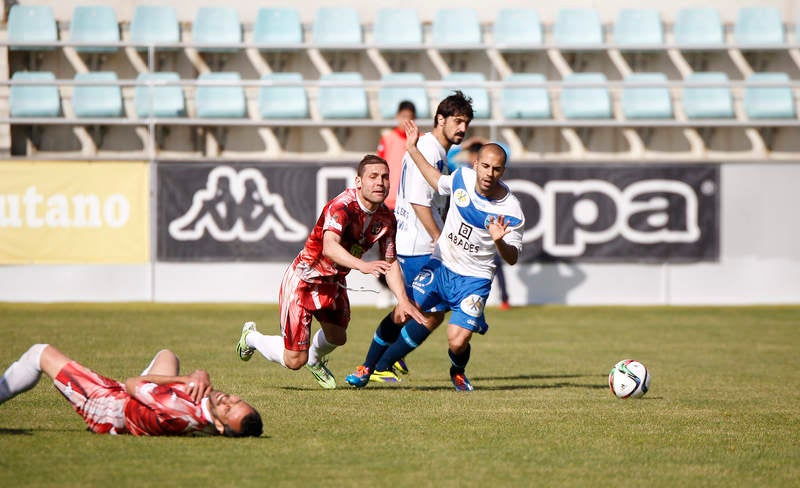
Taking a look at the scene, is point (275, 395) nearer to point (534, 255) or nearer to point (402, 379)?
point (402, 379)

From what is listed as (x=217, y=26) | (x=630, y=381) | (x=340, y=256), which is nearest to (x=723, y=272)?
(x=630, y=381)

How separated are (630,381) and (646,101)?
1084 cm

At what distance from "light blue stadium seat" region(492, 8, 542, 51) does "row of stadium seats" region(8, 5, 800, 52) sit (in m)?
0.02

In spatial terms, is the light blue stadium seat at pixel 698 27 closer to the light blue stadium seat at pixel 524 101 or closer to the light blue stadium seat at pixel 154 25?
the light blue stadium seat at pixel 524 101

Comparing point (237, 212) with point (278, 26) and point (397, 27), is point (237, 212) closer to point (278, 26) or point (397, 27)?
point (278, 26)

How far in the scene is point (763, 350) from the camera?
11.9 m

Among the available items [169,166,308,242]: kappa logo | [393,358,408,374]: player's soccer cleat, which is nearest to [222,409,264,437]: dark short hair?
[393,358,408,374]: player's soccer cleat

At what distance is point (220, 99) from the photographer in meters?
17.8

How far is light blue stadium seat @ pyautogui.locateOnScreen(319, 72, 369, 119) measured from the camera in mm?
17750

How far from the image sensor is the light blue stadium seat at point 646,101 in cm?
1823

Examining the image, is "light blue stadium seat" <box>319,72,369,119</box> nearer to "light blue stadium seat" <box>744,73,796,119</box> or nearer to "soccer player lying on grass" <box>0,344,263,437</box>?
"light blue stadium seat" <box>744,73,796,119</box>

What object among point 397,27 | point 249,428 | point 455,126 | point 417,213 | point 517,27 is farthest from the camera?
point 517,27

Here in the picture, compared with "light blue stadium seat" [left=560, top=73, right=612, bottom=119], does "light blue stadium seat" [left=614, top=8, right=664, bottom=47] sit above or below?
above

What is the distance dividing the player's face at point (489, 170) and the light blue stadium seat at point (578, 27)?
1121cm
